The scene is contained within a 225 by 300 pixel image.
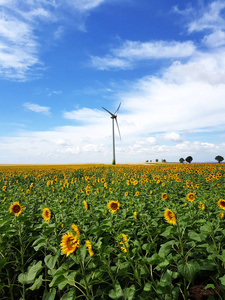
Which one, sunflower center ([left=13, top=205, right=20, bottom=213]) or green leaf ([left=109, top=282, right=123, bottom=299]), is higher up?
sunflower center ([left=13, top=205, right=20, bottom=213])

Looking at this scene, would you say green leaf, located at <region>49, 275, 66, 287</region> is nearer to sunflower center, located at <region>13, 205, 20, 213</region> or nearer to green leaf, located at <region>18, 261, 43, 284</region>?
green leaf, located at <region>18, 261, 43, 284</region>

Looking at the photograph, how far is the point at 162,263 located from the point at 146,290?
1.33ft

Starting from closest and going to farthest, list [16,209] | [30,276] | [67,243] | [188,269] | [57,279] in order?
[67,243], [57,279], [188,269], [30,276], [16,209]

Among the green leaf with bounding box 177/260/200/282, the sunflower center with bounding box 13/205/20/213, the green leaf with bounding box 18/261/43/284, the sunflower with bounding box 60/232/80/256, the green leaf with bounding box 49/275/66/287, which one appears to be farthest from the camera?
the sunflower center with bounding box 13/205/20/213

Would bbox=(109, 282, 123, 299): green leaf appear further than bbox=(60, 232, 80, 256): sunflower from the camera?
Yes

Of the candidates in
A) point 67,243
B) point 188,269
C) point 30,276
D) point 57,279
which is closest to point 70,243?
point 67,243

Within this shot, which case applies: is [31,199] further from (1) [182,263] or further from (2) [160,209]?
(1) [182,263]

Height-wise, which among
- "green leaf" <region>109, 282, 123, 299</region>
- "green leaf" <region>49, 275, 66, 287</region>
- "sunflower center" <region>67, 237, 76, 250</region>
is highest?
"sunflower center" <region>67, 237, 76, 250</region>

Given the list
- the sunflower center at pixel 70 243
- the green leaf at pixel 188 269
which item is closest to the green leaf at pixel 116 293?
the green leaf at pixel 188 269

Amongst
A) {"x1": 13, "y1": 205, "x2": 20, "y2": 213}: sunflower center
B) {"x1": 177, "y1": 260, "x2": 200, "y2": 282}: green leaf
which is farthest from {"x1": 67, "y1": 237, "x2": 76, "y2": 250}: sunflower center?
{"x1": 13, "y1": 205, "x2": 20, "y2": 213}: sunflower center

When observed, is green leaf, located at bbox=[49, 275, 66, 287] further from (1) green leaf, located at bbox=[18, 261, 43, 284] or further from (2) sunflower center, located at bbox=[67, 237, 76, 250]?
(2) sunflower center, located at bbox=[67, 237, 76, 250]

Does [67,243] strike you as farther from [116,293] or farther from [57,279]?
[116,293]

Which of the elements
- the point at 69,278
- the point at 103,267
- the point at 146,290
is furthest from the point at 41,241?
the point at 146,290

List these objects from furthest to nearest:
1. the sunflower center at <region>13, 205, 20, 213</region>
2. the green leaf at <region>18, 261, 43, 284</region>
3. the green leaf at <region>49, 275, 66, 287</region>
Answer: the sunflower center at <region>13, 205, 20, 213</region>, the green leaf at <region>18, 261, 43, 284</region>, the green leaf at <region>49, 275, 66, 287</region>
